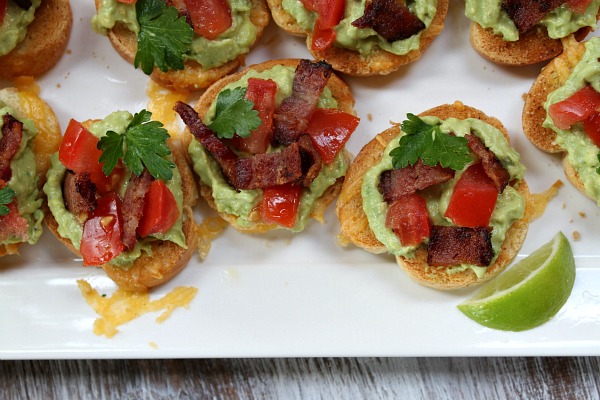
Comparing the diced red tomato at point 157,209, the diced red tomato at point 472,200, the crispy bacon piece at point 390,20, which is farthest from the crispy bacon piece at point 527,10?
the diced red tomato at point 157,209

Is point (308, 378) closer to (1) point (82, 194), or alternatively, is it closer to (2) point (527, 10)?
(1) point (82, 194)

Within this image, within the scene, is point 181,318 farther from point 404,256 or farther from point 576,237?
point 576,237

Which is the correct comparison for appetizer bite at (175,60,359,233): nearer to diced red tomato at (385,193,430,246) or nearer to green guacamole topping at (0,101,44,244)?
diced red tomato at (385,193,430,246)

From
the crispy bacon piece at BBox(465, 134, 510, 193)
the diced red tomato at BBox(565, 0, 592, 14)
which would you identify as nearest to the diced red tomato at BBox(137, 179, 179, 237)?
the crispy bacon piece at BBox(465, 134, 510, 193)

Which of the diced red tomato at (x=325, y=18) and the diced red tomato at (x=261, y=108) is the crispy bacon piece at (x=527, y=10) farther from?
the diced red tomato at (x=261, y=108)

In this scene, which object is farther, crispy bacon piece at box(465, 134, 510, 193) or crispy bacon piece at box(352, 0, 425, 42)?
crispy bacon piece at box(352, 0, 425, 42)
